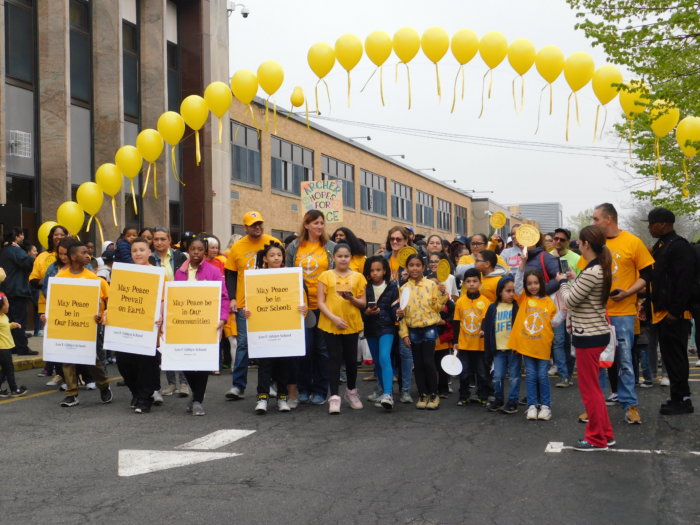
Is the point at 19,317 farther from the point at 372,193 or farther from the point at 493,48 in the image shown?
the point at 372,193

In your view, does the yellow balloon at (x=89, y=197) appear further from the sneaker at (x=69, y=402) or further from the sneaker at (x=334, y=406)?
the sneaker at (x=334, y=406)

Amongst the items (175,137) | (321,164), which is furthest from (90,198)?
(321,164)

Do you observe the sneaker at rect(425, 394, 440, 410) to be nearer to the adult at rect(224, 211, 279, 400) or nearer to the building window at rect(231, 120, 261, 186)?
the adult at rect(224, 211, 279, 400)

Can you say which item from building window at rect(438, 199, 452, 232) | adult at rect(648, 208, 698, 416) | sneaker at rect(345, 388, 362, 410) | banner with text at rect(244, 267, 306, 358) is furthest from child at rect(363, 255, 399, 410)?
building window at rect(438, 199, 452, 232)

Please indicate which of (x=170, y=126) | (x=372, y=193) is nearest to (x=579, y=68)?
(x=170, y=126)

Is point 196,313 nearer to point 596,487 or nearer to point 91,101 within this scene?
point 596,487

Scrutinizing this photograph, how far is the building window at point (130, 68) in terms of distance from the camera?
21.5 metres

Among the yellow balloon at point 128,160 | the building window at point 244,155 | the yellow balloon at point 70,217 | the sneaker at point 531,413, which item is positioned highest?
the building window at point 244,155

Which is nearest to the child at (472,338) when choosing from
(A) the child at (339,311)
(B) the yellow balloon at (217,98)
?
(A) the child at (339,311)

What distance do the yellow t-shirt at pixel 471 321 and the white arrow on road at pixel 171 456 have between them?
2941 mm

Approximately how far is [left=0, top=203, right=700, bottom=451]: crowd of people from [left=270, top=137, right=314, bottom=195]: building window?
Result: 73.6ft

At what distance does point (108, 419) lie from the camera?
7789mm

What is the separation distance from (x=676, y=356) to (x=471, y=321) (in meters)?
2.11

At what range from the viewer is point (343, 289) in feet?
26.5
